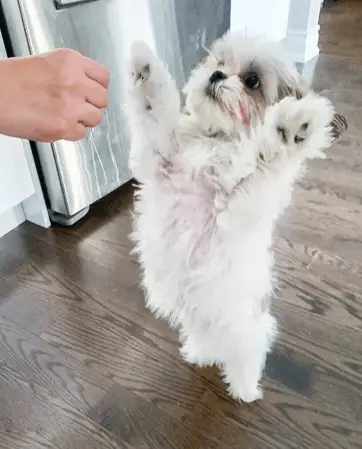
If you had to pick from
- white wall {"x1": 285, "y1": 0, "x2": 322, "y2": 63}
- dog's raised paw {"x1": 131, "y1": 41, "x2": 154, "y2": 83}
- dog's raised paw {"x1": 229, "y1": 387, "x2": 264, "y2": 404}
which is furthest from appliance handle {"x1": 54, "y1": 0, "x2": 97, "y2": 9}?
white wall {"x1": 285, "y1": 0, "x2": 322, "y2": 63}

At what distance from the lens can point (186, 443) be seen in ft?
4.00

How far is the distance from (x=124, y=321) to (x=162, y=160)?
1.92 feet

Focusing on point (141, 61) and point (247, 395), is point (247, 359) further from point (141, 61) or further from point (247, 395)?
point (141, 61)

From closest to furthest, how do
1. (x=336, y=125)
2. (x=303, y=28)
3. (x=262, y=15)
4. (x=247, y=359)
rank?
(x=336, y=125)
(x=247, y=359)
(x=262, y=15)
(x=303, y=28)

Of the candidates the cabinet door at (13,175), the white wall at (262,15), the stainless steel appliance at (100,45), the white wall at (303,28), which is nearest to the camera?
the stainless steel appliance at (100,45)

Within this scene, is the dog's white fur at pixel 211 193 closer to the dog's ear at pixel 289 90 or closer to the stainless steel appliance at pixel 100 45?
the dog's ear at pixel 289 90

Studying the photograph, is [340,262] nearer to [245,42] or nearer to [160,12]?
[245,42]

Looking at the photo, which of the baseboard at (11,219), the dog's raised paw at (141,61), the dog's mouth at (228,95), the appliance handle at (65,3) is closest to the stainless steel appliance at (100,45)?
the appliance handle at (65,3)

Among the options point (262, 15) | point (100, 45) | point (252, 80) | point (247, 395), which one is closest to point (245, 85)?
point (252, 80)

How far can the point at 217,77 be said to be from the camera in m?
1.05

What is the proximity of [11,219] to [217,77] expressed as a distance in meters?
1.12

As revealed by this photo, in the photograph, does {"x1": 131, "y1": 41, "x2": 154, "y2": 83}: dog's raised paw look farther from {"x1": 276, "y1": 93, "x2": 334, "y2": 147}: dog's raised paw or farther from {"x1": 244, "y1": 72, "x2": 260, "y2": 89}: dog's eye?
{"x1": 276, "y1": 93, "x2": 334, "y2": 147}: dog's raised paw

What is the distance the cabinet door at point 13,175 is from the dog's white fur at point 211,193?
659 millimetres

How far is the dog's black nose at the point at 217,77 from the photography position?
105 cm
